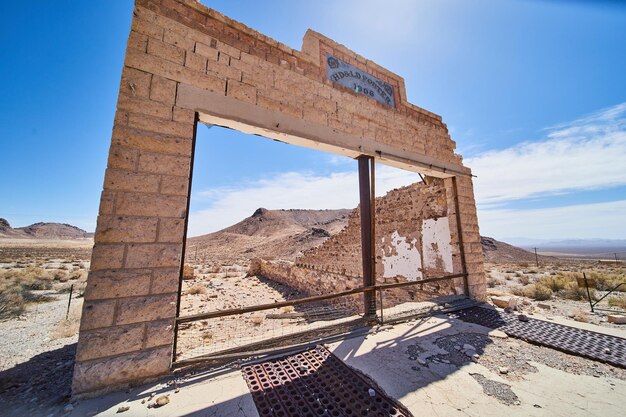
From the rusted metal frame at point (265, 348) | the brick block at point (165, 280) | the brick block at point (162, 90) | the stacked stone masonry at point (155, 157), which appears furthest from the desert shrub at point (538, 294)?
the brick block at point (162, 90)

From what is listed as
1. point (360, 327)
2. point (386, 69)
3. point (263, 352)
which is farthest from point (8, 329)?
point (386, 69)

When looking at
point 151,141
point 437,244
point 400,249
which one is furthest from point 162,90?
point 400,249

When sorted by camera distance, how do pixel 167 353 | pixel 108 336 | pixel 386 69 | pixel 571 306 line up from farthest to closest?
pixel 571 306 < pixel 386 69 < pixel 167 353 < pixel 108 336

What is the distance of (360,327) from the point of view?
390 cm

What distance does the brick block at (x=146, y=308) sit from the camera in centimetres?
244

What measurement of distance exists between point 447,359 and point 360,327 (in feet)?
4.33

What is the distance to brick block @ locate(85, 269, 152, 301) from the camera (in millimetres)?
2361

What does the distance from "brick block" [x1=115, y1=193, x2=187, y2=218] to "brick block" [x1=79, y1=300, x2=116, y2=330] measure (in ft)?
2.95

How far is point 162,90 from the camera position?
305cm

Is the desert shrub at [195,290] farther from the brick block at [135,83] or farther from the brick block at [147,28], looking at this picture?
the brick block at [147,28]

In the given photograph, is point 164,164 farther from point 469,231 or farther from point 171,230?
point 469,231

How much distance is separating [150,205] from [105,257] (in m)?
0.65

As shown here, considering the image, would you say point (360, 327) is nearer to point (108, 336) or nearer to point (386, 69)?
point (108, 336)

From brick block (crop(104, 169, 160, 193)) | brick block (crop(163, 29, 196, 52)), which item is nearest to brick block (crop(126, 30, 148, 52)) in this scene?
brick block (crop(163, 29, 196, 52))
